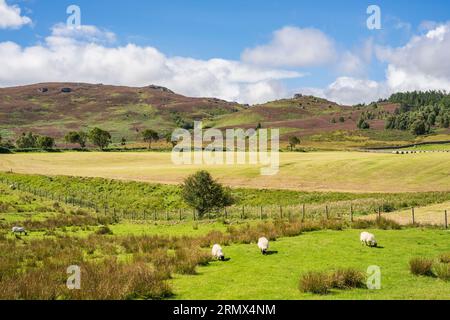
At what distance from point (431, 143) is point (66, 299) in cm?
17197

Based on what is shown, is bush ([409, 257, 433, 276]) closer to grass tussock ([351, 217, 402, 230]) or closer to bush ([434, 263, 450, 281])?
bush ([434, 263, 450, 281])

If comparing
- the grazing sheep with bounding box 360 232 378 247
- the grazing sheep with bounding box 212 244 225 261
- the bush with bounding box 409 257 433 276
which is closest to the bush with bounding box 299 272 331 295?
the bush with bounding box 409 257 433 276

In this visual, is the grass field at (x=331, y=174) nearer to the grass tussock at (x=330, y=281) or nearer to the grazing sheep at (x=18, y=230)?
the grazing sheep at (x=18, y=230)

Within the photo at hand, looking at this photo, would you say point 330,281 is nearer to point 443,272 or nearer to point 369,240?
point 443,272

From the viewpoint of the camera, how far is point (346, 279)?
16703mm

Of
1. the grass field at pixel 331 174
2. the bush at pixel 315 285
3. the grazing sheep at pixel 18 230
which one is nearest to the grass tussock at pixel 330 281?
the bush at pixel 315 285

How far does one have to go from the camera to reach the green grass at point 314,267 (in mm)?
15898

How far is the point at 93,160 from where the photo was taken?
139500 millimetres

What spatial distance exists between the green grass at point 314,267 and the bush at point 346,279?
501 millimetres

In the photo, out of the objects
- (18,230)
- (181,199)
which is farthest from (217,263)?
(181,199)

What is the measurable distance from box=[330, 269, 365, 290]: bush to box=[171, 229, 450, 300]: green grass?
1.65 feet
